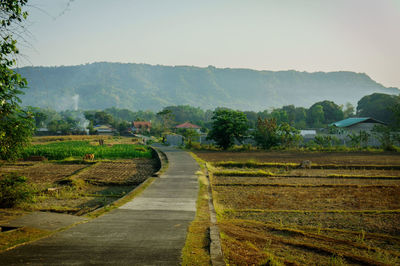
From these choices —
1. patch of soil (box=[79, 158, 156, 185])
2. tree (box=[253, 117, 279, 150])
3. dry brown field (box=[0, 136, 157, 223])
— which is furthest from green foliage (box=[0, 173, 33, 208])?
tree (box=[253, 117, 279, 150])

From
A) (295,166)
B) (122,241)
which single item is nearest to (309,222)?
(122,241)

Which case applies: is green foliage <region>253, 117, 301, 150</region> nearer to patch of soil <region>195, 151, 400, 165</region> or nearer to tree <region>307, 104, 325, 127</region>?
patch of soil <region>195, 151, 400, 165</region>

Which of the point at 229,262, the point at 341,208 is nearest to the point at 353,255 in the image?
the point at 229,262

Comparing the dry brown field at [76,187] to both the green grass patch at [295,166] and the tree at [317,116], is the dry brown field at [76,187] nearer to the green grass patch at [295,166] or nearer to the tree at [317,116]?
the green grass patch at [295,166]

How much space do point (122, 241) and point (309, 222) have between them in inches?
196

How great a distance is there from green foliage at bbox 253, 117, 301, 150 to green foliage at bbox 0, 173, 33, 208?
1199 inches

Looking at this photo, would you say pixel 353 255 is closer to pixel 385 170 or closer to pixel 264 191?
pixel 264 191

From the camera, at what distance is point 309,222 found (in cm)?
807

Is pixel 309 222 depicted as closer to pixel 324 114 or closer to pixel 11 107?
pixel 11 107

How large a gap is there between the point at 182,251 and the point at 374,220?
6.04 m

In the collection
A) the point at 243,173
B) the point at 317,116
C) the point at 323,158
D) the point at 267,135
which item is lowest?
the point at 243,173

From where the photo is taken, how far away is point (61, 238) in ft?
18.2

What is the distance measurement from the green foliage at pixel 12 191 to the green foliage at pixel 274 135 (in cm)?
3044

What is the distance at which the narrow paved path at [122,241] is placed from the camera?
4.56 m
